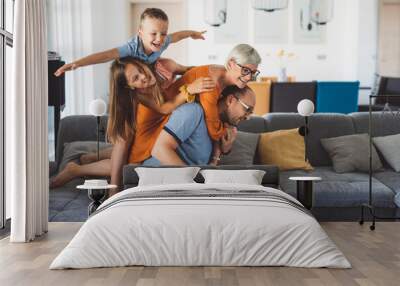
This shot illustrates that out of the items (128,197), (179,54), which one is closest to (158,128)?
(179,54)

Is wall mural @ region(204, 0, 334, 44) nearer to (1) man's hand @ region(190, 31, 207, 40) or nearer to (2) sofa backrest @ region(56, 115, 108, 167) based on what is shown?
(1) man's hand @ region(190, 31, 207, 40)

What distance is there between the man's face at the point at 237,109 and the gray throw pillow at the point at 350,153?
0.86m

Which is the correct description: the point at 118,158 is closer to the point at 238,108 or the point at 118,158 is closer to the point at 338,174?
the point at 238,108

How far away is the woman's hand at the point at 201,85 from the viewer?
669 cm

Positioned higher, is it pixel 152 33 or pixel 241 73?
pixel 152 33

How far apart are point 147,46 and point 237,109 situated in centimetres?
114

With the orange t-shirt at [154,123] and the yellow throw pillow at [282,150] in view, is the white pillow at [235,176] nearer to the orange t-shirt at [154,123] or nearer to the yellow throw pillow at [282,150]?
the yellow throw pillow at [282,150]

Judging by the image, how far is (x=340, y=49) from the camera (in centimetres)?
917

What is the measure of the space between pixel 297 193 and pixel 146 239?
1.86m

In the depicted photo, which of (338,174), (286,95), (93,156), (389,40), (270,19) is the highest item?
(270,19)

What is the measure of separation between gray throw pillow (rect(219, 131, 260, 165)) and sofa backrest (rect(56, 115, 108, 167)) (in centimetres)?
130

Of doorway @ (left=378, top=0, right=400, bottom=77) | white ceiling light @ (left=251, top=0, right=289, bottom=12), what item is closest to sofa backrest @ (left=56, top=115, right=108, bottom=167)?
white ceiling light @ (left=251, top=0, right=289, bottom=12)

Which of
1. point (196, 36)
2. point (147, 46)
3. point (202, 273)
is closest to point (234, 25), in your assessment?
point (196, 36)

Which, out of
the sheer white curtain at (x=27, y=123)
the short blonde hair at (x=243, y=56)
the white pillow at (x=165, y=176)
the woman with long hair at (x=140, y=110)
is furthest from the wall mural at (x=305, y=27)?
the sheer white curtain at (x=27, y=123)
